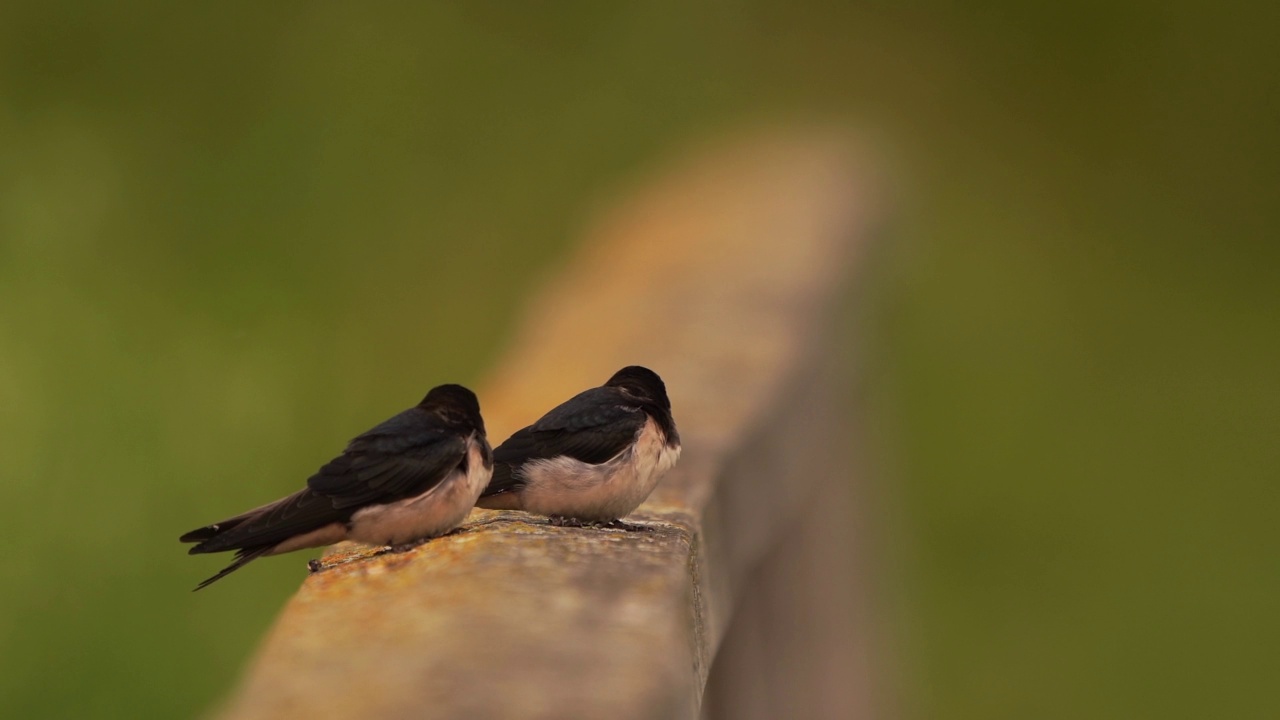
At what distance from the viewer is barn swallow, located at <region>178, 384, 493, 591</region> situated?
2805 mm

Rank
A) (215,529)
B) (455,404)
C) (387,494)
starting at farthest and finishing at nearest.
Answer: (455,404) < (387,494) < (215,529)

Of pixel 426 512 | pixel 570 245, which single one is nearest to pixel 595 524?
pixel 426 512

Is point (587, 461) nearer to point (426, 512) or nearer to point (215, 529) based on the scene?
point (426, 512)

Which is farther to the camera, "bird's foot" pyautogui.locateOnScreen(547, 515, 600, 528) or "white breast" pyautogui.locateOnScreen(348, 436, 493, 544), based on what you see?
"bird's foot" pyautogui.locateOnScreen(547, 515, 600, 528)

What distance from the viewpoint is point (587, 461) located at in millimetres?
3213

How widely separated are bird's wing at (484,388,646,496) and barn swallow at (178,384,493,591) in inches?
9.4

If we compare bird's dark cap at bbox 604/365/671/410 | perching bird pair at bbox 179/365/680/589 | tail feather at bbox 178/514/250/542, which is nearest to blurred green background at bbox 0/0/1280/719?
bird's dark cap at bbox 604/365/671/410

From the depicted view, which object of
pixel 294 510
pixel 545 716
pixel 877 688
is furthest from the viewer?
A: pixel 877 688

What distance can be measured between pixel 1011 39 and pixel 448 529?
13575mm

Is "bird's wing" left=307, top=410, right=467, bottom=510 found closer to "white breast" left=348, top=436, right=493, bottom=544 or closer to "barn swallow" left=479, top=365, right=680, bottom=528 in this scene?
"white breast" left=348, top=436, right=493, bottom=544

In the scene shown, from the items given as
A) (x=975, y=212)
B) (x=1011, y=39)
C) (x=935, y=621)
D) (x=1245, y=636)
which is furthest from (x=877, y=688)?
(x=1011, y=39)

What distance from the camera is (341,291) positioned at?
502 inches

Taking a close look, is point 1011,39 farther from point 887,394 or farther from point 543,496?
point 543,496

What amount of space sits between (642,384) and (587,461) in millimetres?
297
